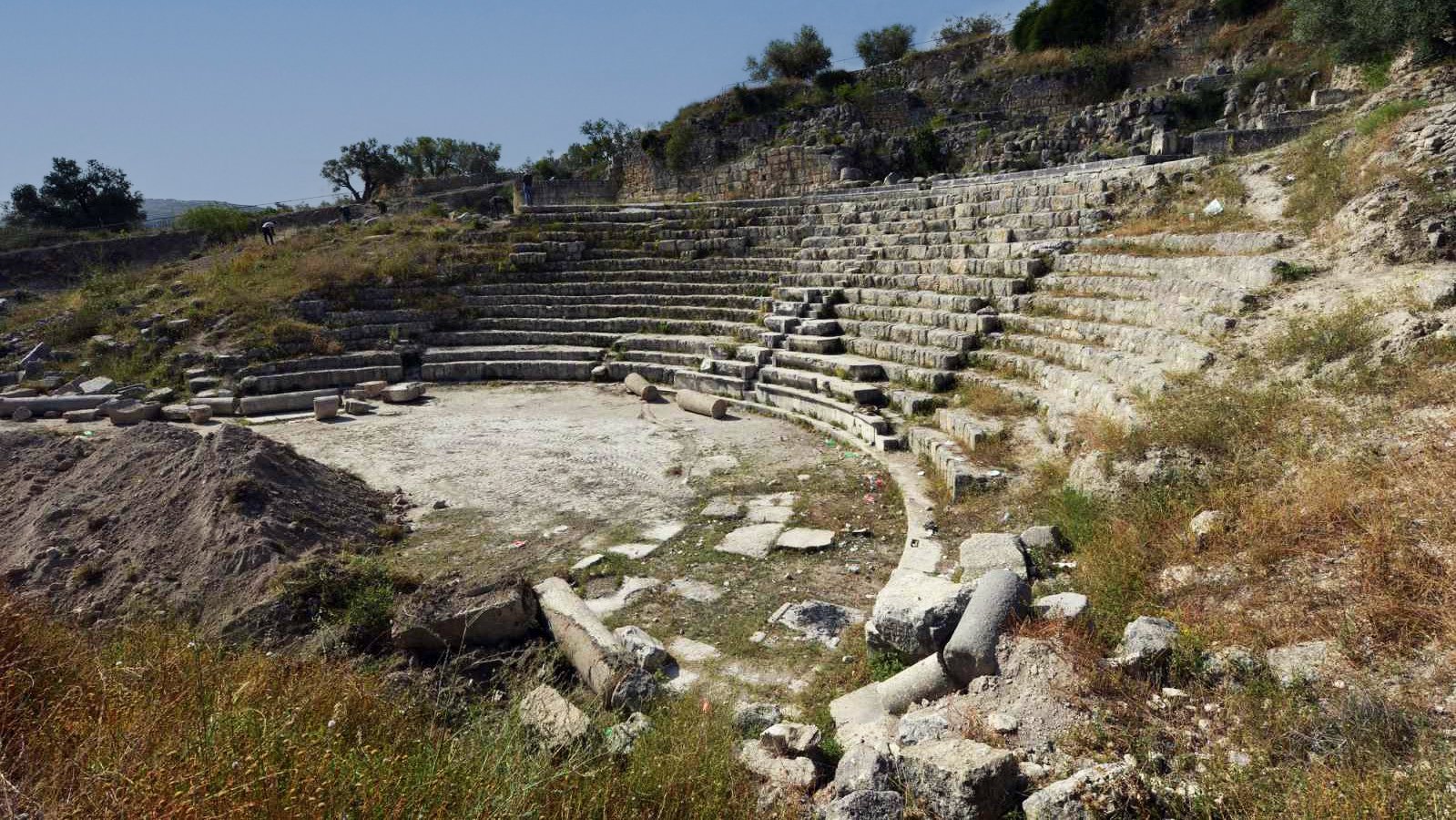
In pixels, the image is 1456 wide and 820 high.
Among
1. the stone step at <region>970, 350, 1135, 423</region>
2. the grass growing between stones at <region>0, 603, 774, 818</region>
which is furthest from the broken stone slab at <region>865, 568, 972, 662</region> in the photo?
the stone step at <region>970, 350, 1135, 423</region>

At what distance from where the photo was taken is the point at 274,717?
2812 mm

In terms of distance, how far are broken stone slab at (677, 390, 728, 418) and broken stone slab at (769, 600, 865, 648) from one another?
5926mm

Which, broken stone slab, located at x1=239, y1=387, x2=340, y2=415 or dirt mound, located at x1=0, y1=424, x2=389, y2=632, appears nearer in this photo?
dirt mound, located at x1=0, y1=424, x2=389, y2=632

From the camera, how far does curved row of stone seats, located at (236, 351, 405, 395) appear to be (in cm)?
1330

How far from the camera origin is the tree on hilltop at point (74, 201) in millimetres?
38250

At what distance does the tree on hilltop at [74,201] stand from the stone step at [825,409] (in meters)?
41.1

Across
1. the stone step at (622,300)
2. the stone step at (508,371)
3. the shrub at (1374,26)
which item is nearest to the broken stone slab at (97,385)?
the stone step at (508,371)

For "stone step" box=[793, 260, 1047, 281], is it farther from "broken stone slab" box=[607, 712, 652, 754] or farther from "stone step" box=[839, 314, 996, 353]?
"broken stone slab" box=[607, 712, 652, 754]

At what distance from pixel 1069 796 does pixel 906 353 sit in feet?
27.1

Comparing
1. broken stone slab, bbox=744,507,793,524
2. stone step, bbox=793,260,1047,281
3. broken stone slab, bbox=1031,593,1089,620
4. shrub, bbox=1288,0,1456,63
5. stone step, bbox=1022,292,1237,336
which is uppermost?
shrub, bbox=1288,0,1456,63

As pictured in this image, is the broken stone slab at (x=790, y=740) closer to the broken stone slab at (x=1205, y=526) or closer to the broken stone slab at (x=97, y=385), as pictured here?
the broken stone slab at (x=1205, y=526)

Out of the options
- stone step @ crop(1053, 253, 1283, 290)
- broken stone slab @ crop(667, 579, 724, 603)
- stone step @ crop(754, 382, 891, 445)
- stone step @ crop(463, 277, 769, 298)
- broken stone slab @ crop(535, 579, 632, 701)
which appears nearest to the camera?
broken stone slab @ crop(535, 579, 632, 701)

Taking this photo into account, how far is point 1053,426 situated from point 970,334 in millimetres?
3127

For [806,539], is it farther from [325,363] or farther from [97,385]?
[97,385]
